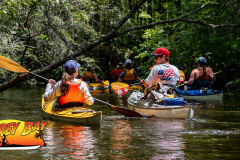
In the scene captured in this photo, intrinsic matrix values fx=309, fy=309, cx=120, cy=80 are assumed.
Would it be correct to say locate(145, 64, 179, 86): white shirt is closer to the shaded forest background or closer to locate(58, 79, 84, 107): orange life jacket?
locate(58, 79, 84, 107): orange life jacket

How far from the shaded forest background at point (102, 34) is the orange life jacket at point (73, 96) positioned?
84.6 inches

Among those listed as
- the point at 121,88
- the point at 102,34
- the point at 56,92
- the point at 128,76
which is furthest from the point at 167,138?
the point at 102,34

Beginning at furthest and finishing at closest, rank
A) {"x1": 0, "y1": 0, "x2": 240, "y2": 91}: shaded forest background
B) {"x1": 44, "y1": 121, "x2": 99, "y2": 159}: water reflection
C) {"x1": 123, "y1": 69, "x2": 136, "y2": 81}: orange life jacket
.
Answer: {"x1": 123, "y1": 69, "x2": 136, "y2": 81}: orange life jacket
{"x1": 0, "y1": 0, "x2": 240, "y2": 91}: shaded forest background
{"x1": 44, "y1": 121, "x2": 99, "y2": 159}: water reflection

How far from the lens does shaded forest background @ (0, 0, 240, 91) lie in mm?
8609

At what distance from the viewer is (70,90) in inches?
232

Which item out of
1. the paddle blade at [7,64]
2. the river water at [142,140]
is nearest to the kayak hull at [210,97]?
the river water at [142,140]

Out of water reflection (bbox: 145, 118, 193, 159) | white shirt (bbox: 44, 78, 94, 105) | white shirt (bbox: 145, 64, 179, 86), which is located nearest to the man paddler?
white shirt (bbox: 145, 64, 179, 86)

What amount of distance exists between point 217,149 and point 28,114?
5059 mm

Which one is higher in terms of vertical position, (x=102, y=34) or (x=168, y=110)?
(x=102, y=34)

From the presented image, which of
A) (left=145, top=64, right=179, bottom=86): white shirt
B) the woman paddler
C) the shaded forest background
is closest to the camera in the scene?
the woman paddler

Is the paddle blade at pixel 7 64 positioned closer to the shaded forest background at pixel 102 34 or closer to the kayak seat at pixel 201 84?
the shaded forest background at pixel 102 34

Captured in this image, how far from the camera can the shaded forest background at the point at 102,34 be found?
28.2ft

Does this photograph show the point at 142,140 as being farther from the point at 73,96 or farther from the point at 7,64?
the point at 7,64

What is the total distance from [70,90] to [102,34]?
13362mm
